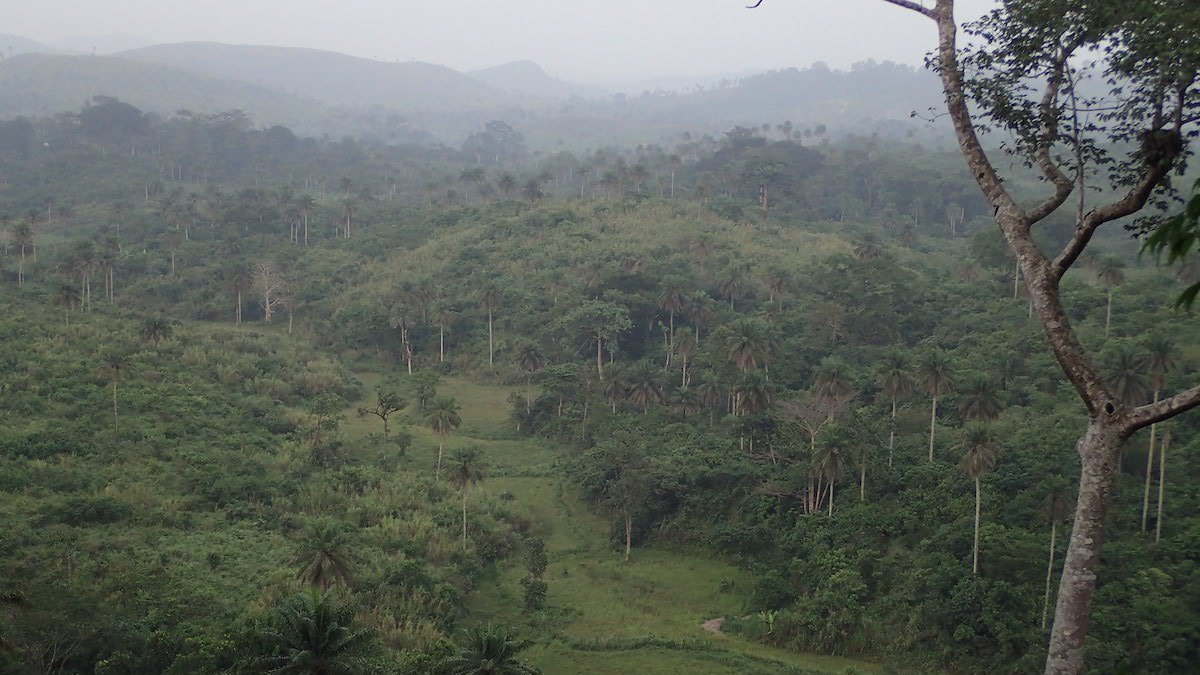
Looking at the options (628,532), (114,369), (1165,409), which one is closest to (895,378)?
(628,532)

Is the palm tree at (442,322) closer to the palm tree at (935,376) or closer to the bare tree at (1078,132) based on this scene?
the palm tree at (935,376)

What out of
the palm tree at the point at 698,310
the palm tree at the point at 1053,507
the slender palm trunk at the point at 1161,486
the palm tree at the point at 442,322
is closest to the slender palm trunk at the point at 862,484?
the palm tree at the point at 1053,507

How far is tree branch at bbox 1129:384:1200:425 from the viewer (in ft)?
21.6

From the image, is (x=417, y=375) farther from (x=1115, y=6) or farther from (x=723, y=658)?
(x=1115, y=6)

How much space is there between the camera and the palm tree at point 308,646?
14.8 metres

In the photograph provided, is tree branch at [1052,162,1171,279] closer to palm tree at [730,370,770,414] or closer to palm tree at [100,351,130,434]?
palm tree at [730,370,770,414]

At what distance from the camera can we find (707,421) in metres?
42.7

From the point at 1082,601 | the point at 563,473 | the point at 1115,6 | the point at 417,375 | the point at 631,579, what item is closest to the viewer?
the point at 1082,601

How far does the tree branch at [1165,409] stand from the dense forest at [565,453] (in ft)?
40.4

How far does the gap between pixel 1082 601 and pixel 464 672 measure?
13.3m

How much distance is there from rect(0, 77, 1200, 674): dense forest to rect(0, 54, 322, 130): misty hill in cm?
11497

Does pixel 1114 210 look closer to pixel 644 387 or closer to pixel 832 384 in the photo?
pixel 832 384

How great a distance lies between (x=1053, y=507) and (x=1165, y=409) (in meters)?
19.5

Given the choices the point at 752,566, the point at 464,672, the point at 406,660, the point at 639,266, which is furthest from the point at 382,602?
the point at 639,266
